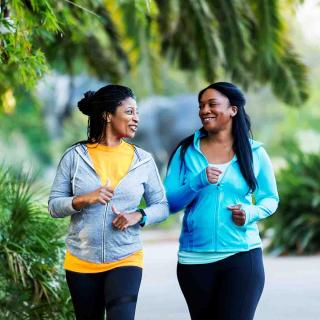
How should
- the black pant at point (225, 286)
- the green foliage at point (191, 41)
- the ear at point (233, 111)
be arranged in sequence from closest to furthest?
the black pant at point (225, 286) < the ear at point (233, 111) < the green foliage at point (191, 41)

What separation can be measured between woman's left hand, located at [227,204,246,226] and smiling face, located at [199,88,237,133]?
1.55 feet

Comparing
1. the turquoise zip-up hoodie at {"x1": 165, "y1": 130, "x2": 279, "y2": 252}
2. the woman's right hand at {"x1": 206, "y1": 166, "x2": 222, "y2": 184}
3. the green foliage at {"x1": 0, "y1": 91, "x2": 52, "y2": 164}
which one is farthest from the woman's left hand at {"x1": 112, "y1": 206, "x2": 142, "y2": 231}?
the green foliage at {"x1": 0, "y1": 91, "x2": 52, "y2": 164}

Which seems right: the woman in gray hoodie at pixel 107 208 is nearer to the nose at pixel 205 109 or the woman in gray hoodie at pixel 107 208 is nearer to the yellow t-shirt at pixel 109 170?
the yellow t-shirt at pixel 109 170

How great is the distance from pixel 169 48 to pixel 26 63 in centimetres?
718

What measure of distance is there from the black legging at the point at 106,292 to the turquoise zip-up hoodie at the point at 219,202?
15.2 inches

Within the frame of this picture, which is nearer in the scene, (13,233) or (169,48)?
(13,233)

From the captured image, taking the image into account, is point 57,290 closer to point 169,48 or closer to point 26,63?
point 26,63

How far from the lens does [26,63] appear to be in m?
6.91

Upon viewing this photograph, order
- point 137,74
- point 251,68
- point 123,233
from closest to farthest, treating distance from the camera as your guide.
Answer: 1. point 123,233
2. point 251,68
3. point 137,74

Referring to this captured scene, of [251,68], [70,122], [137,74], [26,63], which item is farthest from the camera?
[70,122]

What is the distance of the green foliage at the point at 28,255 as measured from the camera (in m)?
7.39

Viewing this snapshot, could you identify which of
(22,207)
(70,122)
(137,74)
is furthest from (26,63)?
(70,122)

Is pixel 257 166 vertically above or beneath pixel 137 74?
beneath

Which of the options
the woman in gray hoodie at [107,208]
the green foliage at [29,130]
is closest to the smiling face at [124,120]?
the woman in gray hoodie at [107,208]
